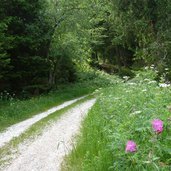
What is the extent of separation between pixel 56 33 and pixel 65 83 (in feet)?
26.7

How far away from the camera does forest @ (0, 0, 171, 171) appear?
814cm

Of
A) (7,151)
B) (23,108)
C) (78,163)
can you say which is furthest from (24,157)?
(23,108)

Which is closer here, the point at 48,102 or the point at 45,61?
the point at 48,102

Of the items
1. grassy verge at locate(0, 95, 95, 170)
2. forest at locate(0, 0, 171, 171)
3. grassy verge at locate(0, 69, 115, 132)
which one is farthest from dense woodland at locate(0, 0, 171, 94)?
grassy verge at locate(0, 95, 95, 170)

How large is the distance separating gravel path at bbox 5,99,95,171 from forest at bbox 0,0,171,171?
0.09 ft

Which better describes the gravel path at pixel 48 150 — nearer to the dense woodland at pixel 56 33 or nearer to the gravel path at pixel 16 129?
the gravel path at pixel 16 129

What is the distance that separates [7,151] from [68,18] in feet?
54.5

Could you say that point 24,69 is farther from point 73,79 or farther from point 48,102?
point 73,79

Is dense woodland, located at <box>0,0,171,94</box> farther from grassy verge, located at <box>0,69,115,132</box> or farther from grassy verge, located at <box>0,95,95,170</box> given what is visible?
grassy verge, located at <box>0,95,95,170</box>

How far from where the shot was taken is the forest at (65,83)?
814 centimetres

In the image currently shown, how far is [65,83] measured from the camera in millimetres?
33844

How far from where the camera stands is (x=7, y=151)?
1085 centimetres

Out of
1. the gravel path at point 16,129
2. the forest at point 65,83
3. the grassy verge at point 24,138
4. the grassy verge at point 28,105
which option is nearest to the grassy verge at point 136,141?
the forest at point 65,83

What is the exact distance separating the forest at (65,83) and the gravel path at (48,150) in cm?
3
